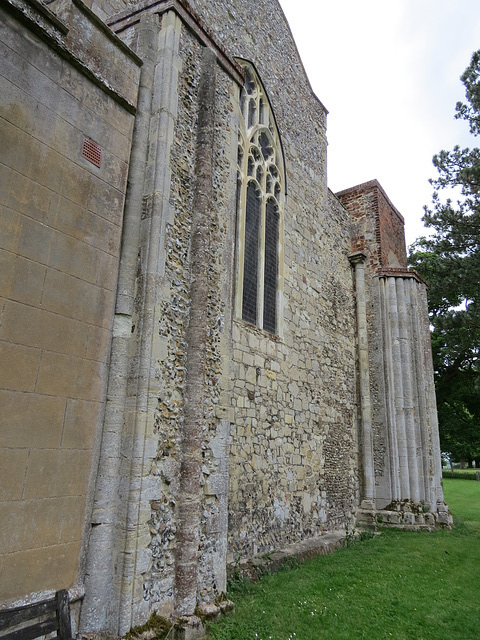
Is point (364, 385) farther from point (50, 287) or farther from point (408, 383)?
point (50, 287)

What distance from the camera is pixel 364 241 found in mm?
13766

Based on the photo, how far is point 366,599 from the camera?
584cm

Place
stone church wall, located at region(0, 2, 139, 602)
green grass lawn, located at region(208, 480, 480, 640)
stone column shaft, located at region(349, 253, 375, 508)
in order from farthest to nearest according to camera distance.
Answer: stone column shaft, located at region(349, 253, 375, 508) → green grass lawn, located at region(208, 480, 480, 640) → stone church wall, located at region(0, 2, 139, 602)

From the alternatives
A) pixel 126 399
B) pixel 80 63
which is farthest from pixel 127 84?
pixel 126 399

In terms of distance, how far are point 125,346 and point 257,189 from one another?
5887 mm

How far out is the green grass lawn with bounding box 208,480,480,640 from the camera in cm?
478

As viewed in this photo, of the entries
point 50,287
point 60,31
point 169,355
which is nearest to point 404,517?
point 169,355

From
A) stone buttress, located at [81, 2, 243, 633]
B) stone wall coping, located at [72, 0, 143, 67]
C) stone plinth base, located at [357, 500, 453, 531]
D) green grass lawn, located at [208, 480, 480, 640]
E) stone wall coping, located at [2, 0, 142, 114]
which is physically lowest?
green grass lawn, located at [208, 480, 480, 640]

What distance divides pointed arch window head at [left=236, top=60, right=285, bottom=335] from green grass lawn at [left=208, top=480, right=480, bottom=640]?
13.7 feet

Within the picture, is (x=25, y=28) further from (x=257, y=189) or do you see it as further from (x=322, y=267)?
(x=322, y=267)

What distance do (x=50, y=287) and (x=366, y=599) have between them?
17.6 ft

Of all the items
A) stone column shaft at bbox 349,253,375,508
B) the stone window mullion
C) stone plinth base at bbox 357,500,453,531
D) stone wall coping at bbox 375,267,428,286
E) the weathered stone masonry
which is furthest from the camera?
stone wall coping at bbox 375,267,428,286

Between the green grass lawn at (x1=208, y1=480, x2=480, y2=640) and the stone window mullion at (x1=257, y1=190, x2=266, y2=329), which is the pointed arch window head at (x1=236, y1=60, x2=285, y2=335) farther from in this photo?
the green grass lawn at (x1=208, y1=480, x2=480, y2=640)

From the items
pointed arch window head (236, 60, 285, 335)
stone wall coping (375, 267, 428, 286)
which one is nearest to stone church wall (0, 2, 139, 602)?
pointed arch window head (236, 60, 285, 335)
